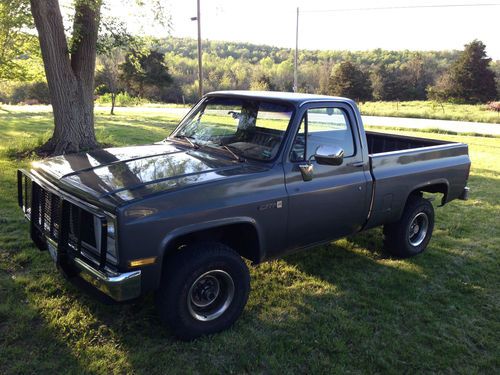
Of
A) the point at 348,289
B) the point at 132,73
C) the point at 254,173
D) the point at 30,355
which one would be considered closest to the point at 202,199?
the point at 254,173

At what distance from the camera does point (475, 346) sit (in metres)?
3.52

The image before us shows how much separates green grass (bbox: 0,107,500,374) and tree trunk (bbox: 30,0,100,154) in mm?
4680

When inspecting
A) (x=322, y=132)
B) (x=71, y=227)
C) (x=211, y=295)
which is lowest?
(x=211, y=295)

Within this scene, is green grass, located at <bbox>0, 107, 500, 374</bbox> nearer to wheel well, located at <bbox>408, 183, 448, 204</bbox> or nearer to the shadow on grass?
the shadow on grass

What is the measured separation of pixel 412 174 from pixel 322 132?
4.23 feet

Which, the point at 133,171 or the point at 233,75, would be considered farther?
the point at 233,75

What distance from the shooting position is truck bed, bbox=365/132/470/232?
4.51m

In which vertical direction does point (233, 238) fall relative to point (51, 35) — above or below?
below

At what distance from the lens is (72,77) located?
9.30 m

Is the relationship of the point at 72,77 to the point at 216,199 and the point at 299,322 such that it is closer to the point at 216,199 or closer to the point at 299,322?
the point at 216,199

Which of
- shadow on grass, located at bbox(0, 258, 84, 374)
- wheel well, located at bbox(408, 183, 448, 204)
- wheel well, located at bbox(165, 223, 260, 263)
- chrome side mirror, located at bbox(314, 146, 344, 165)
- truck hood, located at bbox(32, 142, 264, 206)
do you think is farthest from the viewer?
wheel well, located at bbox(408, 183, 448, 204)

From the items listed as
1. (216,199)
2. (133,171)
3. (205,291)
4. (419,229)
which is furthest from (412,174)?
(133,171)

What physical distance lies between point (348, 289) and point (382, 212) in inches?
36.3

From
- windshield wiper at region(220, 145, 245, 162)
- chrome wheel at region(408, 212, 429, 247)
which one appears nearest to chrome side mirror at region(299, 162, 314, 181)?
windshield wiper at region(220, 145, 245, 162)
